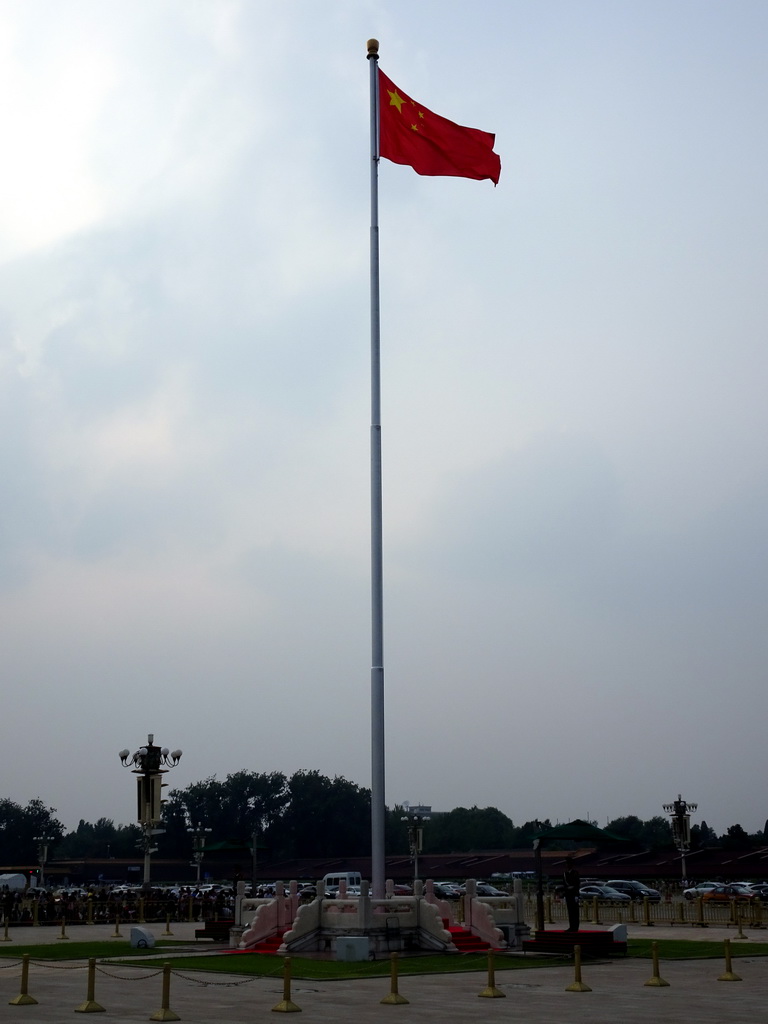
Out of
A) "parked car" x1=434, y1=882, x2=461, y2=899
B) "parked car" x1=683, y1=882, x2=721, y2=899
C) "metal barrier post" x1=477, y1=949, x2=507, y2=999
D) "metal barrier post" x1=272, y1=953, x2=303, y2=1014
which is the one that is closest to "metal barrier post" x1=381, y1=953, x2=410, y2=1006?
"metal barrier post" x1=477, y1=949, x2=507, y2=999

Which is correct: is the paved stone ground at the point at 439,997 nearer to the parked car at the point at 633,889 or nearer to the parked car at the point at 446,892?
the parked car at the point at 446,892

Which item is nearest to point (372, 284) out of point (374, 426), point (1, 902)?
point (374, 426)

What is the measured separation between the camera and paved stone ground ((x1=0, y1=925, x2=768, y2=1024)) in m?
15.9

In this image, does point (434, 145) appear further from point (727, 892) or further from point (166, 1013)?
point (727, 892)

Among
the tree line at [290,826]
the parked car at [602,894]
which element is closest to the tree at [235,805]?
the tree line at [290,826]

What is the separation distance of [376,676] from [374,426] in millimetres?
5851

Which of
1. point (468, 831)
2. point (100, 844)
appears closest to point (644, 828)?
point (468, 831)

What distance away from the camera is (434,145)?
2717 centimetres

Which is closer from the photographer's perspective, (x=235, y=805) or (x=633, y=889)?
(x=633, y=889)

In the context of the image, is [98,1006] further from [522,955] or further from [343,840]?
[343,840]

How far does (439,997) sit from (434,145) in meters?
18.5

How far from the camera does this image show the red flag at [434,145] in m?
27.0

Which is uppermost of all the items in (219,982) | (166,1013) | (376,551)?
(376,551)

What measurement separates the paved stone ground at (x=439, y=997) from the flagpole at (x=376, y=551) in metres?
3.95
